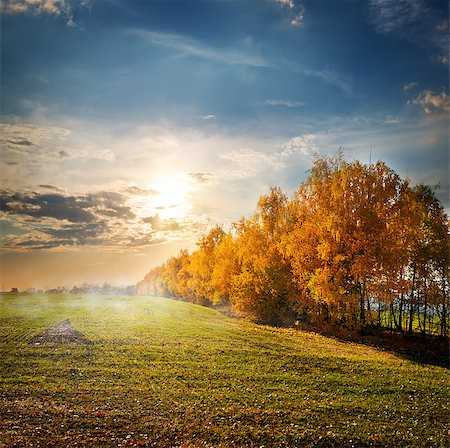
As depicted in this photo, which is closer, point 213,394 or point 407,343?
point 213,394

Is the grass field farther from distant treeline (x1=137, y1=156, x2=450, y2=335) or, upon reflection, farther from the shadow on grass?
distant treeline (x1=137, y1=156, x2=450, y2=335)

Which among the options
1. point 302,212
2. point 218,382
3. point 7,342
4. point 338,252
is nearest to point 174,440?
point 218,382

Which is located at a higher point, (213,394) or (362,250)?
(362,250)

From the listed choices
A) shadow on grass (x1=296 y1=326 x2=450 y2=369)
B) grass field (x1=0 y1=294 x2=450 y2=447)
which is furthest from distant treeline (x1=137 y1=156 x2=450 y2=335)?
grass field (x1=0 y1=294 x2=450 y2=447)

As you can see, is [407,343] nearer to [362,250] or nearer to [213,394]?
[362,250]

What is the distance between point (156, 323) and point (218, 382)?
20.8 meters

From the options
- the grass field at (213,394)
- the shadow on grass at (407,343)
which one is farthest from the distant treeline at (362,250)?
the grass field at (213,394)

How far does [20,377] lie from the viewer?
19891 mm

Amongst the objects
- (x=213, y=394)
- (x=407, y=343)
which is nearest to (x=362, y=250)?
(x=407, y=343)

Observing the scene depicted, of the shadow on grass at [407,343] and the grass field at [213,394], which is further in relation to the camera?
the shadow on grass at [407,343]

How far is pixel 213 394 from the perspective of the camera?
1841 centimetres

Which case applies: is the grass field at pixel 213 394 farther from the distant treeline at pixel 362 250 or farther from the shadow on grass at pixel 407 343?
the distant treeline at pixel 362 250

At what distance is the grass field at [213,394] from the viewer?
1467 cm

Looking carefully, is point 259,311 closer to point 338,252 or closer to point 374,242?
point 338,252
